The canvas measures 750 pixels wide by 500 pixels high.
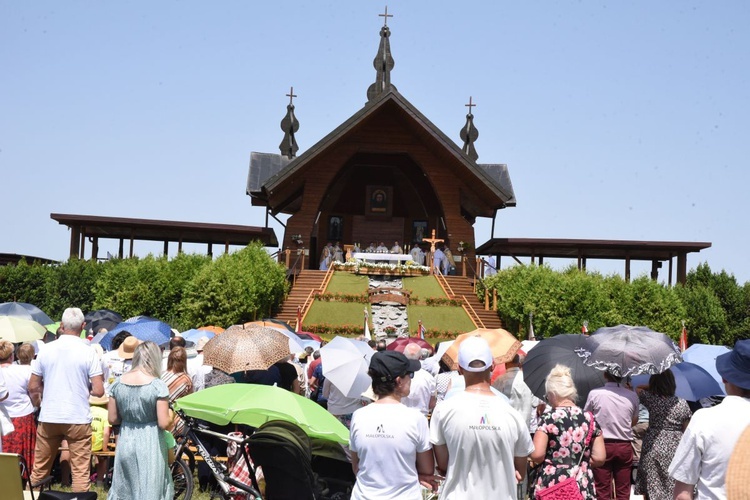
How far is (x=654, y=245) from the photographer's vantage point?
33062 mm

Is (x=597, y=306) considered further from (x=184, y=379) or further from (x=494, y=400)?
(x=494, y=400)

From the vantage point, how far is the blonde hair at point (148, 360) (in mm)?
6094

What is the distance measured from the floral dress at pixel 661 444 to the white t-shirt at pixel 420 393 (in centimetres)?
222

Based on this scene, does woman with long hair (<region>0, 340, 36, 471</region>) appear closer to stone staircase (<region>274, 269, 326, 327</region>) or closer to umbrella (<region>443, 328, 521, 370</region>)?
umbrella (<region>443, 328, 521, 370</region>)

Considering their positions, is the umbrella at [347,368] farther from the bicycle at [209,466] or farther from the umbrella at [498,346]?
the bicycle at [209,466]

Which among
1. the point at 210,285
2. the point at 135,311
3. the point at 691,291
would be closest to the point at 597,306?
the point at 691,291

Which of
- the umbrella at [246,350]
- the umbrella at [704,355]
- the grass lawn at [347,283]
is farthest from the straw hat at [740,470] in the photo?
the grass lawn at [347,283]

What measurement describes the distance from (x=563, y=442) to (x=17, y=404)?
5.24 meters

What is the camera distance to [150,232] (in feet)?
111

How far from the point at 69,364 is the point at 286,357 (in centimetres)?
226

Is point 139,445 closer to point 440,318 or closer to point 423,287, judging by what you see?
point 440,318

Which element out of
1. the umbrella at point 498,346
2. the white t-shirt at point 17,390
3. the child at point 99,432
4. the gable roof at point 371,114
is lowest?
the child at point 99,432

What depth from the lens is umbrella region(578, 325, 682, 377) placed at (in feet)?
23.3

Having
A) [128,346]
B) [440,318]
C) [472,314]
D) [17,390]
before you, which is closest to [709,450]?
[17,390]
